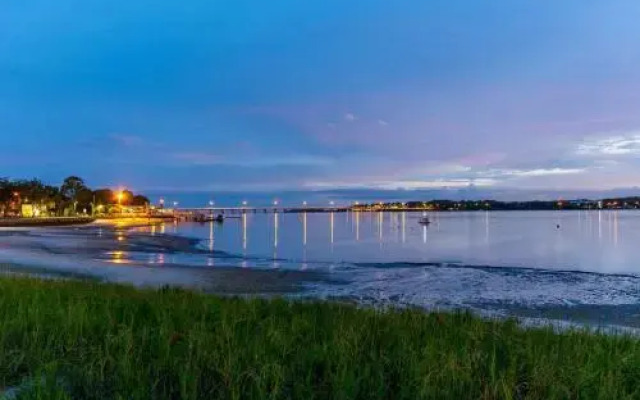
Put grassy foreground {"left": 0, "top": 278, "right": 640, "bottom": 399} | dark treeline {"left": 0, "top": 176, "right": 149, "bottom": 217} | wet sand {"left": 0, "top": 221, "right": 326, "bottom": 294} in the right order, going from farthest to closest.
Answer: dark treeline {"left": 0, "top": 176, "right": 149, "bottom": 217} → wet sand {"left": 0, "top": 221, "right": 326, "bottom": 294} → grassy foreground {"left": 0, "top": 278, "right": 640, "bottom": 399}

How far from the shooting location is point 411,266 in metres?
33.7

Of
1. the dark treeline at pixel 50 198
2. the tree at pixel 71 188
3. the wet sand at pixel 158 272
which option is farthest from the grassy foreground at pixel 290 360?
the tree at pixel 71 188

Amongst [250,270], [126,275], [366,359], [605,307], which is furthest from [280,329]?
[250,270]

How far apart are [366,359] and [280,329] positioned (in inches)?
54.9

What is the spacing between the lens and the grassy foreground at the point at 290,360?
4.69m

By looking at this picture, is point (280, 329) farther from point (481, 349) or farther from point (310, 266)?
point (310, 266)

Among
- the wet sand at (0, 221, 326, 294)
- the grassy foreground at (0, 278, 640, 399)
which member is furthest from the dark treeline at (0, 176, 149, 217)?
the grassy foreground at (0, 278, 640, 399)

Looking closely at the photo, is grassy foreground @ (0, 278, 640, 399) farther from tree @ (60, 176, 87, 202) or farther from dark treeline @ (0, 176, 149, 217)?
tree @ (60, 176, 87, 202)

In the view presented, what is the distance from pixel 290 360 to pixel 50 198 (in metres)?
162

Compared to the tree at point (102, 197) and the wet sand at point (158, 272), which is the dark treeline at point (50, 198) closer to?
the tree at point (102, 197)

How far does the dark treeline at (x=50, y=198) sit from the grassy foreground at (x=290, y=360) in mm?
137857

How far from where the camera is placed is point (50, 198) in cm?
15150

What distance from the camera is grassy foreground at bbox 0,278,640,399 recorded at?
4.69 metres

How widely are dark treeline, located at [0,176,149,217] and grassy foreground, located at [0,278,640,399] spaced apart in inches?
5427
